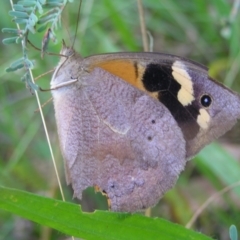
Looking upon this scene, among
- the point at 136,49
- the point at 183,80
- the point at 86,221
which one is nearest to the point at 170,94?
the point at 183,80

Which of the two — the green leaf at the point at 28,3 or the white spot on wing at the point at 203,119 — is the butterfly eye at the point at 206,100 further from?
the green leaf at the point at 28,3

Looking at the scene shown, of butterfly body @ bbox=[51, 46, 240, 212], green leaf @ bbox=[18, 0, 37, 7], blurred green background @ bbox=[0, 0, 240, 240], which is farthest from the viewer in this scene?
blurred green background @ bbox=[0, 0, 240, 240]

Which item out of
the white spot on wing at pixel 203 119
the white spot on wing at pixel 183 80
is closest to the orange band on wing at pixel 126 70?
the white spot on wing at pixel 183 80

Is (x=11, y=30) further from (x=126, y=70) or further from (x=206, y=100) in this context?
(x=206, y=100)

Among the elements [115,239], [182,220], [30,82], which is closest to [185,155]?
[115,239]

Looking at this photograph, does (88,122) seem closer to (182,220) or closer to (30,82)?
(30,82)

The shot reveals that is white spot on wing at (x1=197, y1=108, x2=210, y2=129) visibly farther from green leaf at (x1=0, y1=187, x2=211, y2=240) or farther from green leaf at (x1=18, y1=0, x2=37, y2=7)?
green leaf at (x1=18, y1=0, x2=37, y2=7)

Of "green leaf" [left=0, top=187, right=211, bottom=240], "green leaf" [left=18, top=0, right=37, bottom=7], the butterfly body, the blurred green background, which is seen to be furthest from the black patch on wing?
the blurred green background
